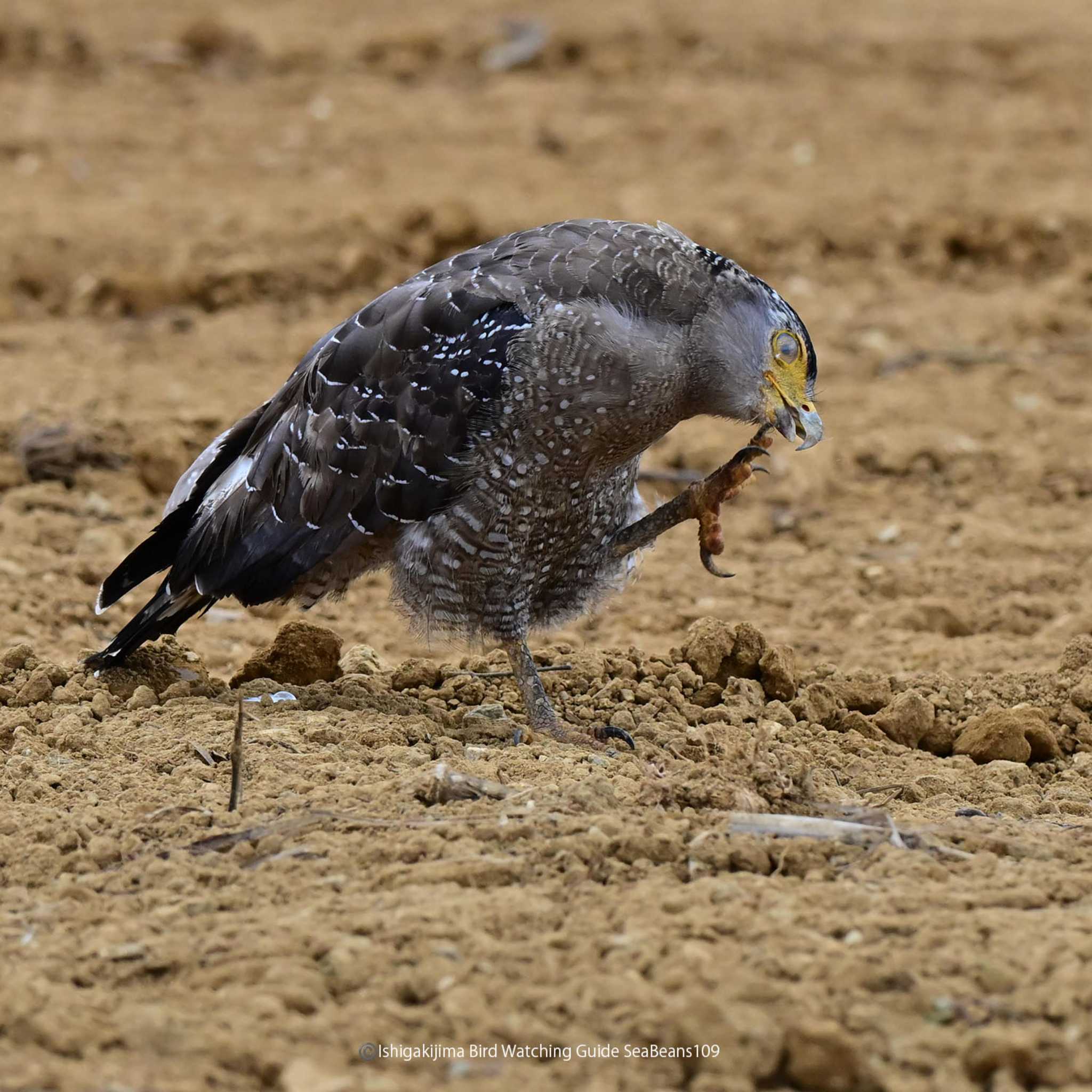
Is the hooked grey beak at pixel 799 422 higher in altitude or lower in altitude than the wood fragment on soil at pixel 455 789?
higher

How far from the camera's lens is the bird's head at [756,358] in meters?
5.12

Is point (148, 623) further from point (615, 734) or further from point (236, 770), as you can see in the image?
point (615, 734)

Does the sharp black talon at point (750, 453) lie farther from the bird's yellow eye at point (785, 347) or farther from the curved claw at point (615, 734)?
the curved claw at point (615, 734)

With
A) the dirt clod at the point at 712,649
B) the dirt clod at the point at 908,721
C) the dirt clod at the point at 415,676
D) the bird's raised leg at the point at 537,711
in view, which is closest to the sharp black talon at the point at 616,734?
the bird's raised leg at the point at 537,711

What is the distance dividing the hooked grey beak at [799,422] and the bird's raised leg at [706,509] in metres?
0.16

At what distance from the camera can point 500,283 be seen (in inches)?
206

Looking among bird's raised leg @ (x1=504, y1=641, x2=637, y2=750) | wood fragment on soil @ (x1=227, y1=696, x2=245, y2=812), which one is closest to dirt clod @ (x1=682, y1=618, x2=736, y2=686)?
bird's raised leg @ (x1=504, y1=641, x2=637, y2=750)

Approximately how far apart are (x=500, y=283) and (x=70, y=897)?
229cm

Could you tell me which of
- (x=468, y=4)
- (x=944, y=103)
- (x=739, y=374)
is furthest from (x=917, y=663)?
(x=468, y=4)

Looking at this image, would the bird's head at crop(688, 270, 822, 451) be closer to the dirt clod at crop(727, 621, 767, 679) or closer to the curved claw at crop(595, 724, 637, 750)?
the dirt clod at crop(727, 621, 767, 679)

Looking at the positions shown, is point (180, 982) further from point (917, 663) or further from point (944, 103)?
point (944, 103)

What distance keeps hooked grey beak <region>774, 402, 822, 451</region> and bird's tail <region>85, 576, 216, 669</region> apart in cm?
197

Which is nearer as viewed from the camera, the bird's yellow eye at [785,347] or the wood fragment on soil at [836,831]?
the wood fragment on soil at [836,831]

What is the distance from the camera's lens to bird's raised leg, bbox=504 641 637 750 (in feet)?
17.4
